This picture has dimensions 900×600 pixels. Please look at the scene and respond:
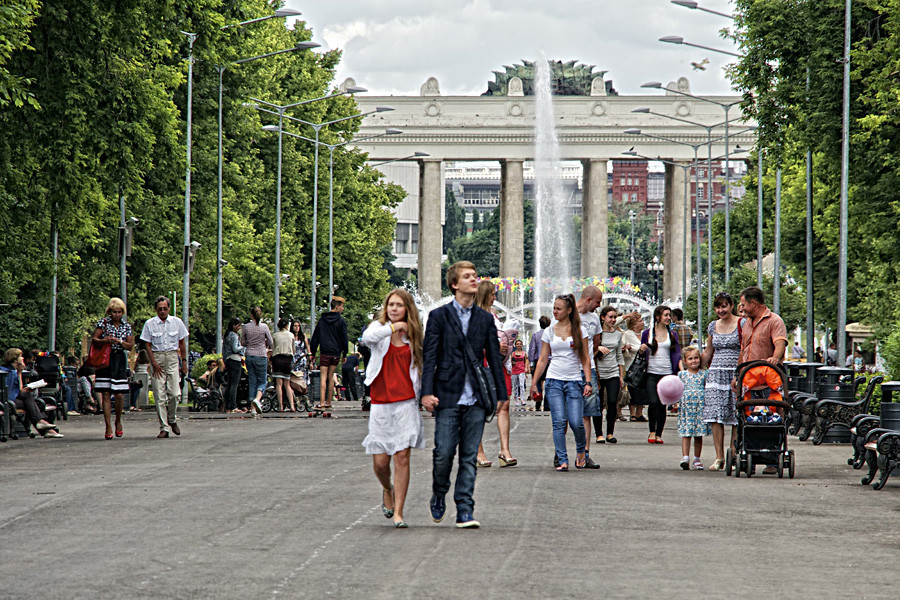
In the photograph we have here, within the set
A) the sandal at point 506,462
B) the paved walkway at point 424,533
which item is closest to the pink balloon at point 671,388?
the paved walkway at point 424,533

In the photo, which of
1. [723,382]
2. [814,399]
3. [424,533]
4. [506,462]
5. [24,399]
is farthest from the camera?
[24,399]

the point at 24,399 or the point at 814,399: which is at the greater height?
the point at 814,399

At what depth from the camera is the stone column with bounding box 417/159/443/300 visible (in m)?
102

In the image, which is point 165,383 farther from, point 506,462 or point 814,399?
point 814,399

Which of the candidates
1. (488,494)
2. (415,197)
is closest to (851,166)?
(488,494)

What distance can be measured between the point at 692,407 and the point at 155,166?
70.3ft

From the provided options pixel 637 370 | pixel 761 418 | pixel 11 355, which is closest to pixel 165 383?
pixel 11 355

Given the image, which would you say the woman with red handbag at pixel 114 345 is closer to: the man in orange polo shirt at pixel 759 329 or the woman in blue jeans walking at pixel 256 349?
the woman in blue jeans walking at pixel 256 349

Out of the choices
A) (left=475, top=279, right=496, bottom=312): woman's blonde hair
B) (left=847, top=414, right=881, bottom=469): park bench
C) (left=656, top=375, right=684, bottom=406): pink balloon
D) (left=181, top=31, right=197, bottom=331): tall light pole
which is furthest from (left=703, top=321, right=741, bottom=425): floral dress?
(left=181, top=31, right=197, bottom=331): tall light pole

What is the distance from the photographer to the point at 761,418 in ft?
55.0

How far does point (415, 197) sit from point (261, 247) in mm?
117555

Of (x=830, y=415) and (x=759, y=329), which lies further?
(x=830, y=415)

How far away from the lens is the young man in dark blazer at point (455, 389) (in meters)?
12.1

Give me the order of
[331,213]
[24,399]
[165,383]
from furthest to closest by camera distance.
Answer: [331,213], [24,399], [165,383]
